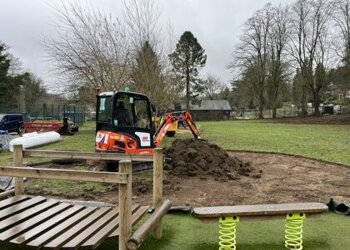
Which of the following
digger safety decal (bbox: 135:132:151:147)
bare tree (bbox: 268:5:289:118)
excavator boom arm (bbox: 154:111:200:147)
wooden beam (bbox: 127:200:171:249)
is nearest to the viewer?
wooden beam (bbox: 127:200:171:249)

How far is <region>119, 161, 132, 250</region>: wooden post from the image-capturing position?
10.8 ft

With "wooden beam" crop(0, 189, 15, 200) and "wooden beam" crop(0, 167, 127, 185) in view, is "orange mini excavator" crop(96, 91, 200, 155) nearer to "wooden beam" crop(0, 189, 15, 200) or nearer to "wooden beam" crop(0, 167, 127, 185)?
"wooden beam" crop(0, 189, 15, 200)

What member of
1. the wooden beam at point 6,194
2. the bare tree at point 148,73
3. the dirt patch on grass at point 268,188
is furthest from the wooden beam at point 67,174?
the bare tree at point 148,73

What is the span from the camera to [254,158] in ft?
38.4

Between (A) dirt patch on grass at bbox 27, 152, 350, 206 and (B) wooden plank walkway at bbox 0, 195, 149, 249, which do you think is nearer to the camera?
(B) wooden plank walkway at bbox 0, 195, 149, 249

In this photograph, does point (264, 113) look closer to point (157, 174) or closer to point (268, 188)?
point (268, 188)

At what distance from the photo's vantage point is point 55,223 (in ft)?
13.2

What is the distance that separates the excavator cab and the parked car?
49.0 feet

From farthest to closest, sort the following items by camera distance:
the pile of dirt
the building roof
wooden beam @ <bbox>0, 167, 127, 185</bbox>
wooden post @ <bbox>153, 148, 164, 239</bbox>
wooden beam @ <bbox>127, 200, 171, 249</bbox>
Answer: the building roof
the pile of dirt
wooden post @ <bbox>153, 148, 164, 239</bbox>
wooden beam @ <bbox>127, 200, 171, 249</bbox>
wooden beam @ <bbox>0, 167, 127, 185</bbox>

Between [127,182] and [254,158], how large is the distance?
895cm

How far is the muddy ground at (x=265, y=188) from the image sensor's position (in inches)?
263

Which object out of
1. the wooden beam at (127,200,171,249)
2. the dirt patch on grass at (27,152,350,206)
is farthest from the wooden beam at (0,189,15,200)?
the wooden beam at (127,200,171,249)

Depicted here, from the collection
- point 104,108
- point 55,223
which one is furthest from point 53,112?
point 55,223

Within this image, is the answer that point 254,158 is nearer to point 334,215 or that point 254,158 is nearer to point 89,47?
point 334,215
